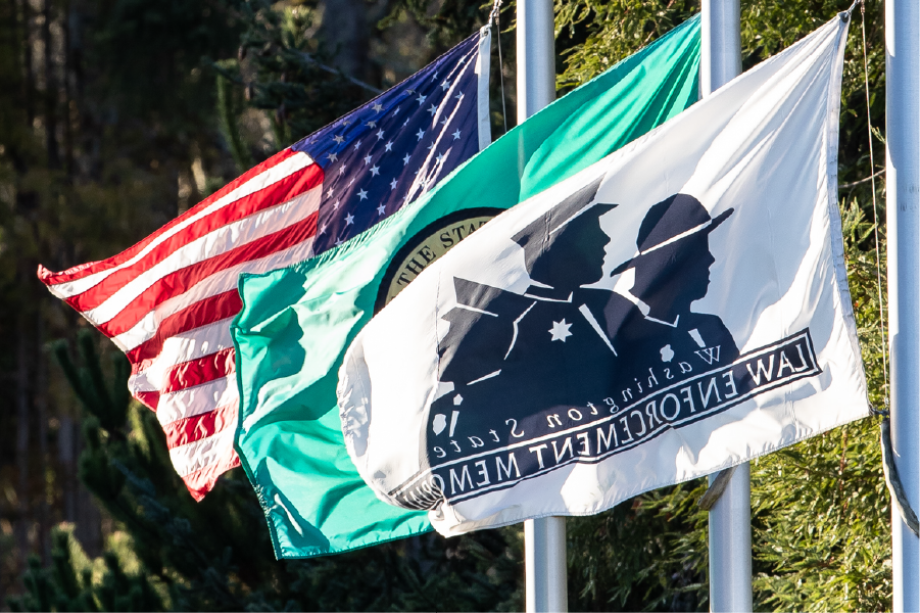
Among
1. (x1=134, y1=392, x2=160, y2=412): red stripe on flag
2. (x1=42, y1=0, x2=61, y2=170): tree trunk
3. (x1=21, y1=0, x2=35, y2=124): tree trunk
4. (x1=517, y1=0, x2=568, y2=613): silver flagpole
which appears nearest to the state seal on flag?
(x1=517, y1=0, x2=568, y2=613): silver flagpole

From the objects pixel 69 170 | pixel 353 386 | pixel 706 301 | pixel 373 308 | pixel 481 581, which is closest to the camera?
pixel 706 301

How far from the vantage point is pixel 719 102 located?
11.6ft

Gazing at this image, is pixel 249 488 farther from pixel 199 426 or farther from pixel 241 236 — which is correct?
pixel 241 236

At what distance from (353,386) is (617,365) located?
3.10 feet

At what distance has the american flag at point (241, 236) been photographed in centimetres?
527

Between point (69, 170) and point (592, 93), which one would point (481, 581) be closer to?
point (592, 93)

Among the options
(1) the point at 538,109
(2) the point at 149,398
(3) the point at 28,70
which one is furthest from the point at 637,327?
(3) the point at 28,70

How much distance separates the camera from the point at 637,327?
3508 mm

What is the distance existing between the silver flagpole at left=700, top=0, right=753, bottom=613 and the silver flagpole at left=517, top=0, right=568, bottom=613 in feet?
2.86

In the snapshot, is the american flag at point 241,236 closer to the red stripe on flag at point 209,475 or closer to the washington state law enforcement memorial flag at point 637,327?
the red stripe on flag at point 209,475

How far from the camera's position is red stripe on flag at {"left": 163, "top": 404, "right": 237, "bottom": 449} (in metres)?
5.55

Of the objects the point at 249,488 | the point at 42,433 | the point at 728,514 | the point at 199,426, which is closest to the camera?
the point at 728,514

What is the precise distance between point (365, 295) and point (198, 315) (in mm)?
1669

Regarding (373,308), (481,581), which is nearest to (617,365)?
(373,308)
